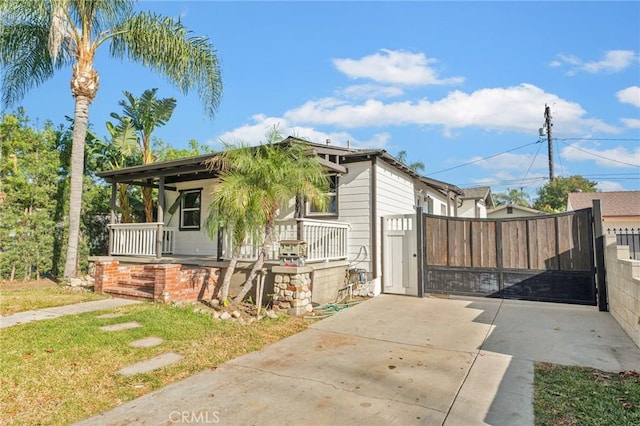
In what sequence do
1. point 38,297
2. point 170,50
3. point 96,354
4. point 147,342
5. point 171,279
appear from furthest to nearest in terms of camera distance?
point 170,50, point 38,297, point 171,279, point 147,342, point 96,354

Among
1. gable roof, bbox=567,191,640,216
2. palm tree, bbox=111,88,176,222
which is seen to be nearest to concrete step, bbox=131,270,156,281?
palm tree, bbox=111,88,176,222

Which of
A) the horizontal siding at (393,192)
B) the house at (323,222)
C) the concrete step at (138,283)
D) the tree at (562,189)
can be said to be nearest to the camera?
the house at (323,222)

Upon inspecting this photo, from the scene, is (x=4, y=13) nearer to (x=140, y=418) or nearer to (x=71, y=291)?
(x=71, y=291)

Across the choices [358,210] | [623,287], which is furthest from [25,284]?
[623,287]

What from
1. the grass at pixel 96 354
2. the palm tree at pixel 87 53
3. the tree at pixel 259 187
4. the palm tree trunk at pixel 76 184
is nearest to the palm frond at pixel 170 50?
the palm tree at pixel 87 53

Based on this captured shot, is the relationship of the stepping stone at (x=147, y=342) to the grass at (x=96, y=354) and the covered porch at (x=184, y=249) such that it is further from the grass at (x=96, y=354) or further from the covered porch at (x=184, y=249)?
the covered porch at (x=184, y=249)

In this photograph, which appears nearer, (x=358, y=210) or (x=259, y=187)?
(x=259, y=187)

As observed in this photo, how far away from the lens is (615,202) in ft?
74.3

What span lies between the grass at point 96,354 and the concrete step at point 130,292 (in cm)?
101

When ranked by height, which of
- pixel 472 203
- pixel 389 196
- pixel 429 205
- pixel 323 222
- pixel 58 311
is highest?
pixel 472 203

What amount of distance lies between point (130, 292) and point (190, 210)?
4649mm

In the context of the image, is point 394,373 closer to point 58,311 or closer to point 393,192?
point 58,311

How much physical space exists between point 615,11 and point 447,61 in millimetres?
4617

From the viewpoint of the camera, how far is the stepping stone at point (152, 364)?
13.0 ft
